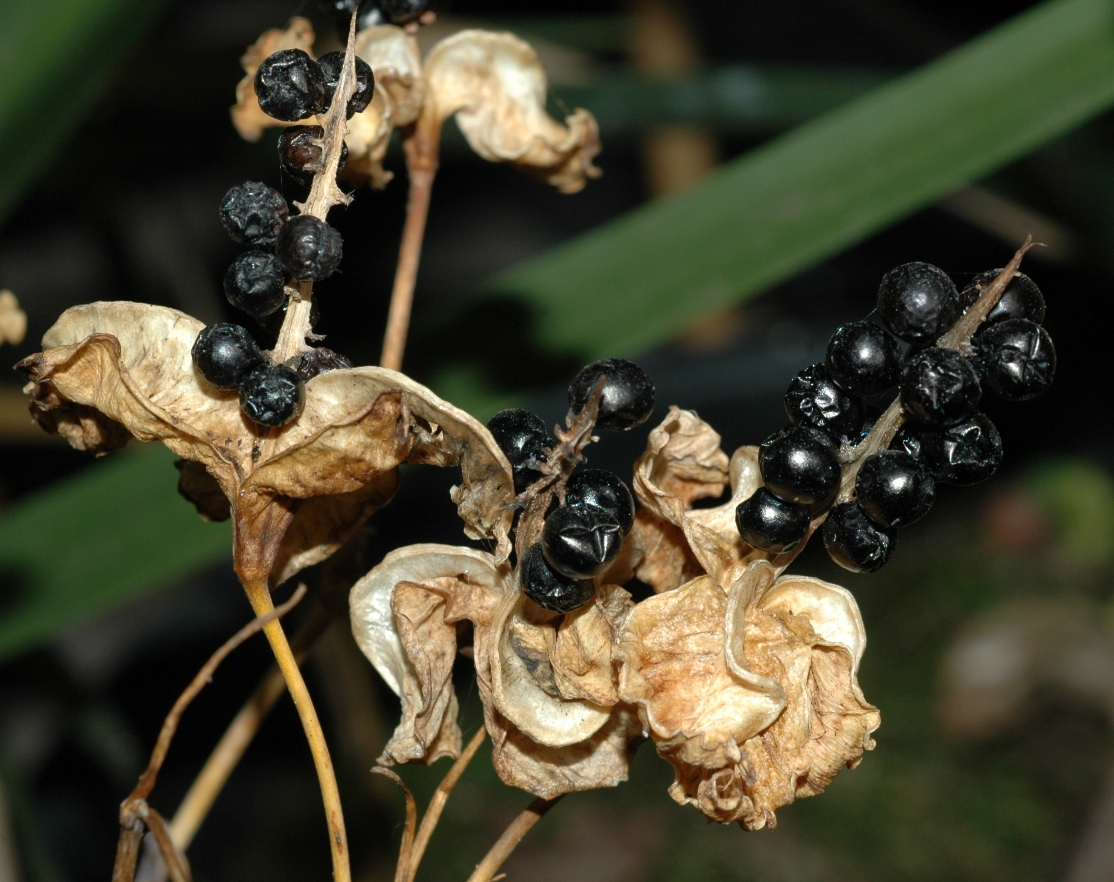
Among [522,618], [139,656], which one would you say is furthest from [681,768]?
[139,656]

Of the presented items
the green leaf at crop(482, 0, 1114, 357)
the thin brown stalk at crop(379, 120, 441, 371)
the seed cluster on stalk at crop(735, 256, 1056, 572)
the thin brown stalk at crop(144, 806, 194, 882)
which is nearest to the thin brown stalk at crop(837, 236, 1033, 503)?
the seed cluster on stalk at crop(735, 256, 1056, 572)

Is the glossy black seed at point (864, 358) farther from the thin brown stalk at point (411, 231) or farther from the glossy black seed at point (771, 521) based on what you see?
the thin brown stalk at point (411, 231)

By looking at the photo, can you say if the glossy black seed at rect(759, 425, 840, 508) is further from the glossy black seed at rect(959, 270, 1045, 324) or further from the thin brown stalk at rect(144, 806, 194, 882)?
the thin brown stalk at rect(144, 806, 194, 882)

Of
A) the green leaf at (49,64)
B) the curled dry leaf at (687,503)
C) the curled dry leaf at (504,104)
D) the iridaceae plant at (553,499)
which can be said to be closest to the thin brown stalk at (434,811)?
the iridaceae plant at (553,499)

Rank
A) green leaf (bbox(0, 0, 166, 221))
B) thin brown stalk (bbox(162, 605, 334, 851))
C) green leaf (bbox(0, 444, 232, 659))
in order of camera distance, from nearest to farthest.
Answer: thin brown stalk (bbox(162, 605, 334, 851)) → green leaf (bbox(0, 0, 166, 221)) → green leaf (bbox(0, 444, 232, 659))

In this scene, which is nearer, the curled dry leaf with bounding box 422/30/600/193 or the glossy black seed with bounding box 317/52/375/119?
the glossy black seed with bounding box 317/52/375/119

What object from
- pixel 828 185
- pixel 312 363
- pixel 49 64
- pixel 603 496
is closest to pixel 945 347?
pixel 603 496
